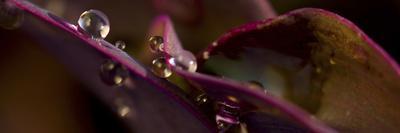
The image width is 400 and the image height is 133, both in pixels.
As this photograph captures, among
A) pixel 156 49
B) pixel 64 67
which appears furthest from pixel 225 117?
pixel 64 67

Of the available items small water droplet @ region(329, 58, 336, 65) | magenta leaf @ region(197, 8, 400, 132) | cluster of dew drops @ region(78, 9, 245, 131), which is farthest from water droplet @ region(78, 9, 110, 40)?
small water droplet @ region(329, 58, 336, 65)

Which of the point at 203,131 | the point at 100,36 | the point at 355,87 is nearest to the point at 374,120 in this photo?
the point at 355,87

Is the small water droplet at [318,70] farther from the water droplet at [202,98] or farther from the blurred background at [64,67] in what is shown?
the blurred background at [64,67]

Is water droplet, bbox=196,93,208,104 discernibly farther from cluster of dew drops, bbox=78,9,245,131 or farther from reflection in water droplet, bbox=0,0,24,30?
reflection in water droplet, bbox=0,0,24,30

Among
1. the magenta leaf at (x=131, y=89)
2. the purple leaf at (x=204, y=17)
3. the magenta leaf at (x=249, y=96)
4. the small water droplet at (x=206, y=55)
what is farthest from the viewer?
the purple leaf at (x=204, y=17)

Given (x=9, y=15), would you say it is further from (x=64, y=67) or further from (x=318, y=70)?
(x=318, y=70)

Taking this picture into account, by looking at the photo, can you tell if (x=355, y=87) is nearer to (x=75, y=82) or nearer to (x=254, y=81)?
Result: (x=254, y=81)

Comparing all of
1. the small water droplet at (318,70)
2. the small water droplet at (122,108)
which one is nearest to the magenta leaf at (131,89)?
the small water droplet at (122,108)
